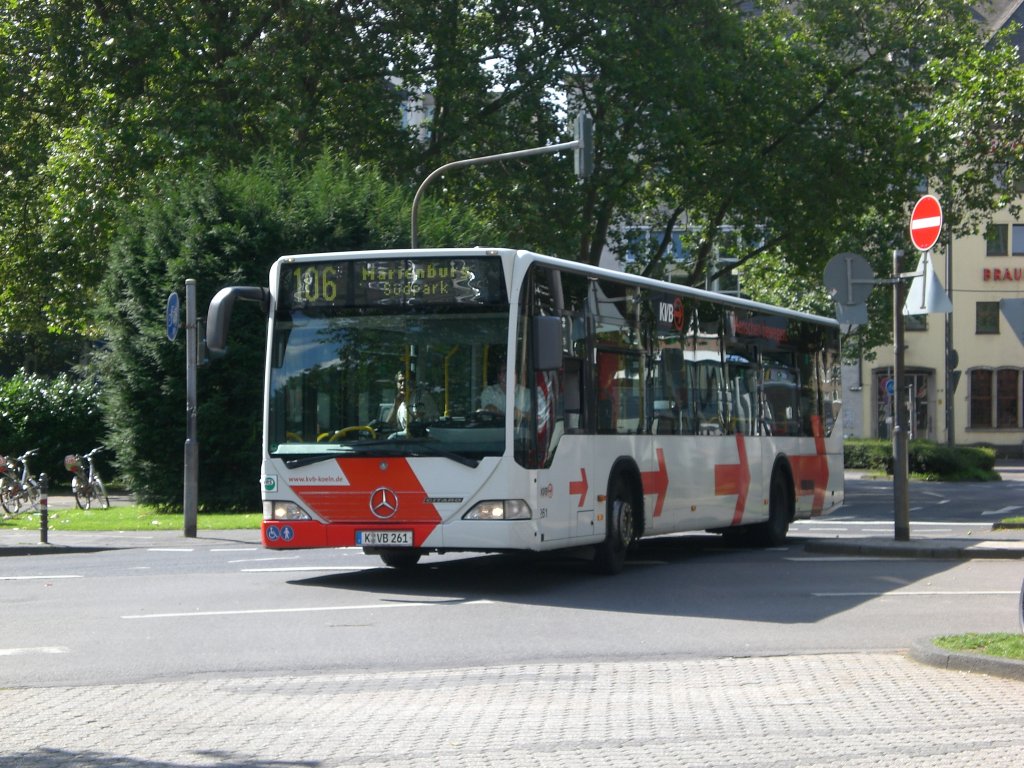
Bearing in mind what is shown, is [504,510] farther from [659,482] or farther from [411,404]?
[659,482]

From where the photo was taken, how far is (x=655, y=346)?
15.5 metres

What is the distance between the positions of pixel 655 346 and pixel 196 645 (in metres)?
6.71

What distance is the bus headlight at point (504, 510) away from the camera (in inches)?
504

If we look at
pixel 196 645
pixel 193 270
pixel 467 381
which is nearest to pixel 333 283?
pixel 467 381

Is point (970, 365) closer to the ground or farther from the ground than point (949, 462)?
farther from the ground

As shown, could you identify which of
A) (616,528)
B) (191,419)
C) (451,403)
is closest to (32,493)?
(191,419)

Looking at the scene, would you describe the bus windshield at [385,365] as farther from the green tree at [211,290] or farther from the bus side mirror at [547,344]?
the green tree at [211,290]

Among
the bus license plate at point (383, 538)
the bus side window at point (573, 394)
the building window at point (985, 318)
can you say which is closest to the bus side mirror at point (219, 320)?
the bus license plate at point (383, 538)

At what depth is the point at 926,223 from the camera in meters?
16.6

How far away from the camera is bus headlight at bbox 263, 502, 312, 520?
13.4 meters

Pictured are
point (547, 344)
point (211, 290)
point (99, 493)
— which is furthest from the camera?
point (99, 493)

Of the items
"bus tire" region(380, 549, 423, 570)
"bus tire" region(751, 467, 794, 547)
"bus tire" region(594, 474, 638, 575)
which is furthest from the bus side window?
"bus tire" region(751, 467, 794, 547)

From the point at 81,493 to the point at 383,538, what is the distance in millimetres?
17621

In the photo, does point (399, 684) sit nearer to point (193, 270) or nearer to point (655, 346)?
point (655, 346)
